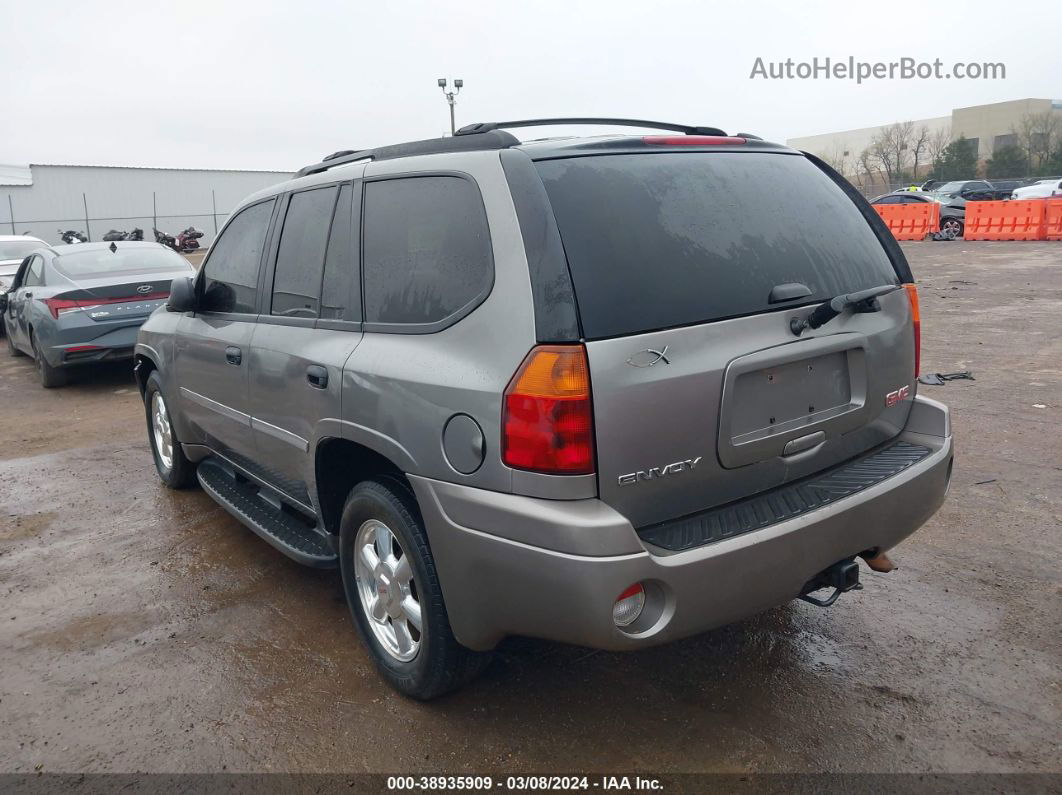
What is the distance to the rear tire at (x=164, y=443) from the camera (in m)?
5.37

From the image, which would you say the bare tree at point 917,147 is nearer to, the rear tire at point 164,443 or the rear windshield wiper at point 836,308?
the rear tire at point 164,443

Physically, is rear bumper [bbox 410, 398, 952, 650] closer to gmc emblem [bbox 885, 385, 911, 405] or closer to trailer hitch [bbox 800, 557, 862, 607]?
trailer hitch [bbox 800, 557, 862, 607]

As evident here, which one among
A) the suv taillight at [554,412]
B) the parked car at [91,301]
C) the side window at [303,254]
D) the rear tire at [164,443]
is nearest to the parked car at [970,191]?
the parked car at [91,301]

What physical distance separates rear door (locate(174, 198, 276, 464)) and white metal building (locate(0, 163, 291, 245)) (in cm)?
3579

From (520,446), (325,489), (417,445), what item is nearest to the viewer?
(520,446)

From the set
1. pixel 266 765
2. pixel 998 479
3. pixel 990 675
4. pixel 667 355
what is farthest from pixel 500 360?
pixel 998 479

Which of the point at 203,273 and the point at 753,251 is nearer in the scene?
the point at 753,251

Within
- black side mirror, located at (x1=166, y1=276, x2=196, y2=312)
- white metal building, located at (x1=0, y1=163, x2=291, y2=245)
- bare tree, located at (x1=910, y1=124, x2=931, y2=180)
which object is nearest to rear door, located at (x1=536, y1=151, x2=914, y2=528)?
black side mirror, located at (x1=166, y1=276, x2=196, y2=312)

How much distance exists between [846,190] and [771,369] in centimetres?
121

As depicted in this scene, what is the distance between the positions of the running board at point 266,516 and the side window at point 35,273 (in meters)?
6.26

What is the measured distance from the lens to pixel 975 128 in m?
90.5

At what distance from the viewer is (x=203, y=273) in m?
4.67

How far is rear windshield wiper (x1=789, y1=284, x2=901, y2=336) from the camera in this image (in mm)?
2803

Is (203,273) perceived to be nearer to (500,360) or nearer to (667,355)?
(500,360)
